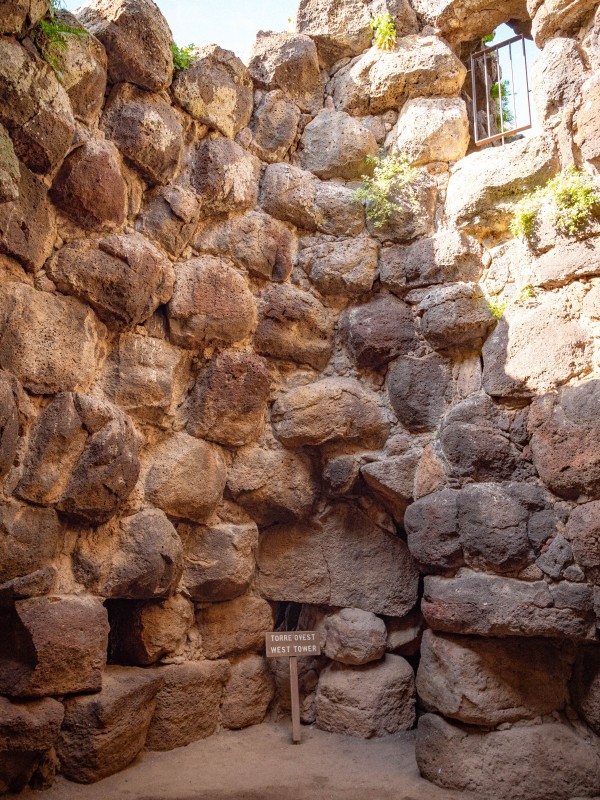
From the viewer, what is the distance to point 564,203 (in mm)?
4461

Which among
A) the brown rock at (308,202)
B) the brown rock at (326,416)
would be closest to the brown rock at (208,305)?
Answer: the brown rock at (326,416)

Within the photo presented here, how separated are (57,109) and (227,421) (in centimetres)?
234

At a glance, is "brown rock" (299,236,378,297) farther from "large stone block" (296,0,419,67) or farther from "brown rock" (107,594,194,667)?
"brown rock" (107,594,194,667)

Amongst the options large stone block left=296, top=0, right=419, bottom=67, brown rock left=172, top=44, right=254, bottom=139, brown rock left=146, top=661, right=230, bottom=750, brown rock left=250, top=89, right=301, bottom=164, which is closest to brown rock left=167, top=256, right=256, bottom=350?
brown rock left=172, top=44, right=254, bottom=139

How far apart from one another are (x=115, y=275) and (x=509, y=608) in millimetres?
3279

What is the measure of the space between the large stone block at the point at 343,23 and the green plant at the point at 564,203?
2.50 meters

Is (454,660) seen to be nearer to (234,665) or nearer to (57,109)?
(234,665)

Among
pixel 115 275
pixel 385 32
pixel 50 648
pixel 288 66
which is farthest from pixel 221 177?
pixel 50 648

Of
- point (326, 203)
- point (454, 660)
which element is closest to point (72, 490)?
point (454, 660)

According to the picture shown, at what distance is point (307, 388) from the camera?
5191mm

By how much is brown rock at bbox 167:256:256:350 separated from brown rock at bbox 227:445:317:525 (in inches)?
36.6

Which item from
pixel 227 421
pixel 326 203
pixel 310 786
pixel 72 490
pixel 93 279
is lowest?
pixel 310 786

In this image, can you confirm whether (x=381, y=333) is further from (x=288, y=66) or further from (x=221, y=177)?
(x=288, y=66)

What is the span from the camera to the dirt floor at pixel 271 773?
154 inches
